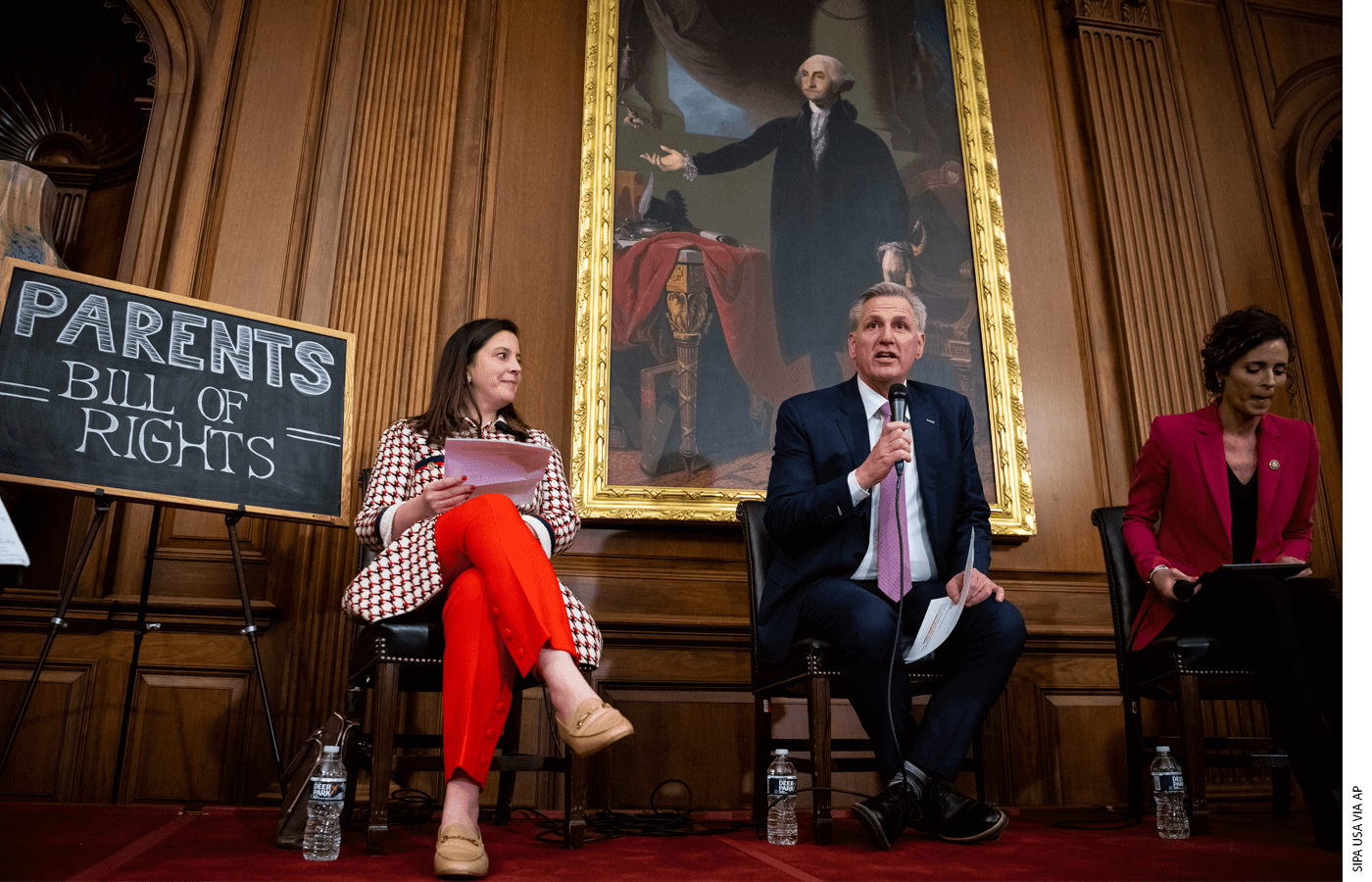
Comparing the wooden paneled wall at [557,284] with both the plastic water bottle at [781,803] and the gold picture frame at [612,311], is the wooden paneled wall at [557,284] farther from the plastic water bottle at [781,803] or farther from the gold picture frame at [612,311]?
the plastic water bottle at [781,803]

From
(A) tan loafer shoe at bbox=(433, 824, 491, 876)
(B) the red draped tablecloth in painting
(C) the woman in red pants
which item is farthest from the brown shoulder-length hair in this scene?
(A) tan loafer shoe at bbox=(433, 824, 491, 876)

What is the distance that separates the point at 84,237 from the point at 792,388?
2.82 metres

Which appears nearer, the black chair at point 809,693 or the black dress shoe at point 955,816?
the black dress shoe at point 955,816

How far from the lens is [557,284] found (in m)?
3.69

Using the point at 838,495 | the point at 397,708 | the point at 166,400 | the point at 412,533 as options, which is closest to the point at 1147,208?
the point at 838,495

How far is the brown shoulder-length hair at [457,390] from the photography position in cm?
274

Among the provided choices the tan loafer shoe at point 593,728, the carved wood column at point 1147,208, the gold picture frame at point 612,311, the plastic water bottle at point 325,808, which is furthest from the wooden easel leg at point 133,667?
the carved wood column at point 1147,208

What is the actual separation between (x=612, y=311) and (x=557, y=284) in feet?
0.81

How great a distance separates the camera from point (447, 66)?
3861 millimetres

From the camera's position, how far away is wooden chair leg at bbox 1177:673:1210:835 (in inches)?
93.4

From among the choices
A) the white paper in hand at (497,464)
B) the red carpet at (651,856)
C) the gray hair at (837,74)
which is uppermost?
the gray hair at (837,74)

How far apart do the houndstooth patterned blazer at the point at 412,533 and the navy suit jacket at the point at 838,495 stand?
1.72 feet

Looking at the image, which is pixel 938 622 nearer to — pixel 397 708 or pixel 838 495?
pixel 838 495

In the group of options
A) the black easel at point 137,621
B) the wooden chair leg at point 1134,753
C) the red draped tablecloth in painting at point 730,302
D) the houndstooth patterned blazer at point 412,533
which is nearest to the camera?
the houndstooth patterned blazer at point 412,533
